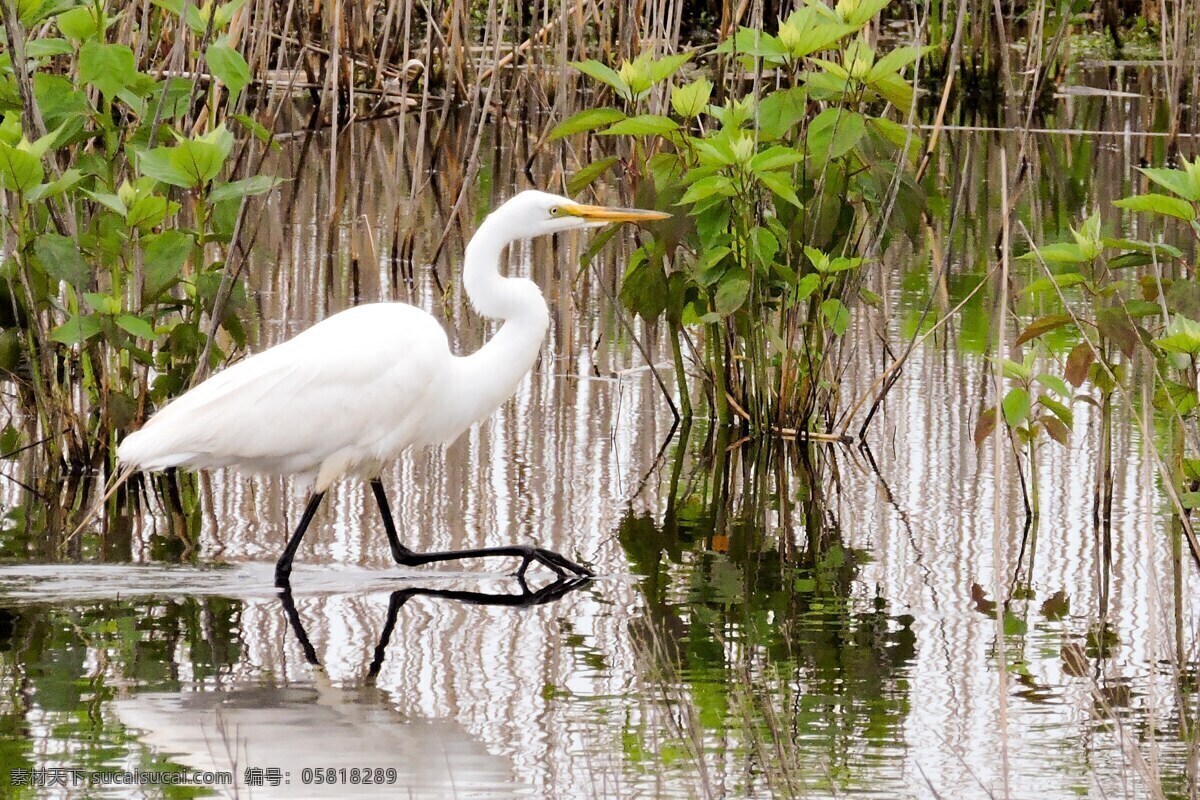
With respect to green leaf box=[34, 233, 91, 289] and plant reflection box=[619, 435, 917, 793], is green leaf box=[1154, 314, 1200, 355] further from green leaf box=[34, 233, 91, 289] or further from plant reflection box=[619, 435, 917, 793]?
green leaf box=[34, 233, 91, 289]

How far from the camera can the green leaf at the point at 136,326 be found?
5.04 meters

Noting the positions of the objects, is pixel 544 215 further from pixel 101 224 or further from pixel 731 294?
pixel 101 224

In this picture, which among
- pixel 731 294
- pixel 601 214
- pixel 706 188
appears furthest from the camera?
pixel 731 294

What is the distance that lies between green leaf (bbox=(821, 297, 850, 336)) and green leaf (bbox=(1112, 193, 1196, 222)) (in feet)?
5.13

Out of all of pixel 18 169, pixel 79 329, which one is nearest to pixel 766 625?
pixel 79 329

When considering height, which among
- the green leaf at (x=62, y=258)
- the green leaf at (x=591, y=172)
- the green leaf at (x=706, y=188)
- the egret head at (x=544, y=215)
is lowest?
the green leaf at (x=62, y=258)

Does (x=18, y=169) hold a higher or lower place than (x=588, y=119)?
lower

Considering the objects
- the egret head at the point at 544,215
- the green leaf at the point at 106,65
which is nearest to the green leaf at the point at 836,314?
the egret head at the point at 544,215

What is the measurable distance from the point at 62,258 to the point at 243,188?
58cm

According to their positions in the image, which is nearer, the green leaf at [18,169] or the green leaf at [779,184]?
the green leaf at [18,169]

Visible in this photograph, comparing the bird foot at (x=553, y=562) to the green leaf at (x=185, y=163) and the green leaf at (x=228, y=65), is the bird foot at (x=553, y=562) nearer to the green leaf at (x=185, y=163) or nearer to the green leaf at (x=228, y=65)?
the green leaf at (x=185, y=163)

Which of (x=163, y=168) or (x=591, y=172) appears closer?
(x=163, y=168)

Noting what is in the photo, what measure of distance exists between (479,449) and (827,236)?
140cm

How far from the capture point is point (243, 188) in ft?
16.3
